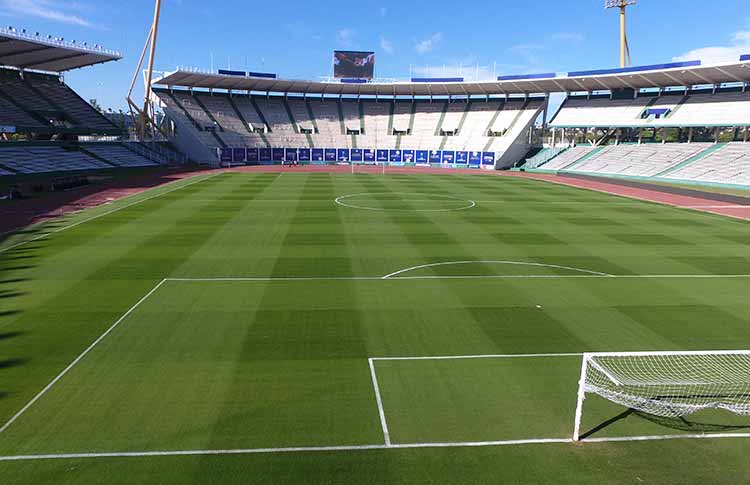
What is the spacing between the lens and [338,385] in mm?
10164

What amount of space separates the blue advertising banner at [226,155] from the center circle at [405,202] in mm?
38535

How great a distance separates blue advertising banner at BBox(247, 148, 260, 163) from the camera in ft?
246

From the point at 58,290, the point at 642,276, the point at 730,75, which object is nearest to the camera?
the point at 58,290

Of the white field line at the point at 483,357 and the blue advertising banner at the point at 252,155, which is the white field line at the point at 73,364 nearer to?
the white field line at the point at 483,357

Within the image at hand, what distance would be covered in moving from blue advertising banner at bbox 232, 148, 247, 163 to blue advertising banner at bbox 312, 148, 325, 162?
11.0 metres

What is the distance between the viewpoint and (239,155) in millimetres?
74188

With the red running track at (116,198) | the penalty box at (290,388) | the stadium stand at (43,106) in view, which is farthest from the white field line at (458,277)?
the stadium stand at (43,106)

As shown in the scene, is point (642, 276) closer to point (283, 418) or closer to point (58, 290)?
point (283, 418)

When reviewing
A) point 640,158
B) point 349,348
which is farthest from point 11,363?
point 640,158

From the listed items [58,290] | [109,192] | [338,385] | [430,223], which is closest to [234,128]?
[109,192]

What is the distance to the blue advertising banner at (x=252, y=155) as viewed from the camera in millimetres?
74938

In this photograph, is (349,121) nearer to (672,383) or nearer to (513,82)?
(513,82)

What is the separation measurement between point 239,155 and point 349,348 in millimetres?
67495

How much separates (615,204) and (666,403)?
3067cm
